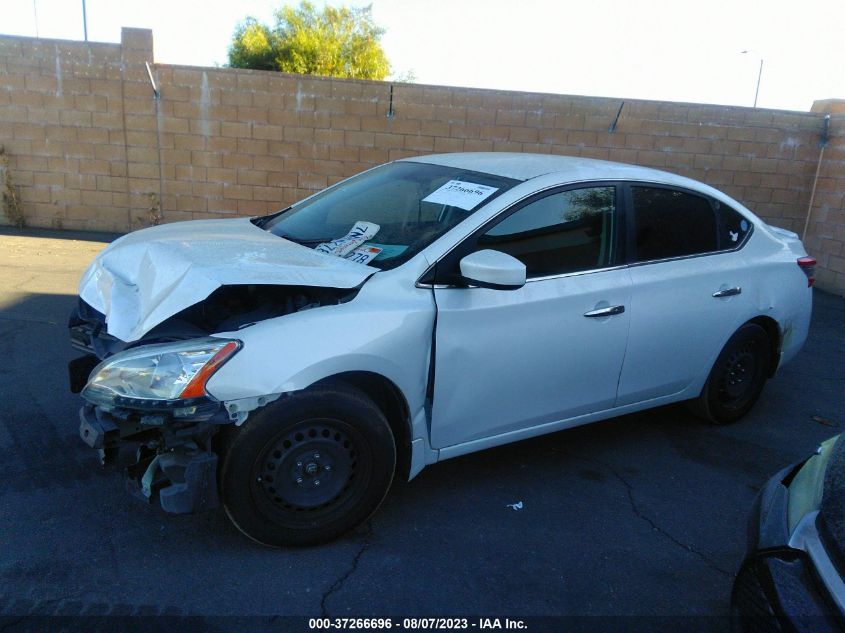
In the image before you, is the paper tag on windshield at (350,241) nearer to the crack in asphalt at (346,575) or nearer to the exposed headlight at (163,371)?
the exposed headlight at (163,371)

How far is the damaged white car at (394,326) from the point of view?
2.82m

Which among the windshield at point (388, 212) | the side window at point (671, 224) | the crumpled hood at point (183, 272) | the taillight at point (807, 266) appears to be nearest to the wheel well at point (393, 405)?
the crumpled hood at point (183, 272)

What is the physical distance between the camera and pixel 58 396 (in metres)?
4.54

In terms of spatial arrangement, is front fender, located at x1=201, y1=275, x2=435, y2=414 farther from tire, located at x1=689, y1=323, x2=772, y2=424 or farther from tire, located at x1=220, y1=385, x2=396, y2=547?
tire, located at x1=689, y1=323, x2=772, y2=424

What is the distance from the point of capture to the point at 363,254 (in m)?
3.50

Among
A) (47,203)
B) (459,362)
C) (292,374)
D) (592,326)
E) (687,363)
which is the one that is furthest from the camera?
(47,203)

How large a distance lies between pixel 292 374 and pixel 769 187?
10.0 m

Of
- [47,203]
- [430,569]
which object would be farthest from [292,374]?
[47,203]

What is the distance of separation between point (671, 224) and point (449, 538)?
7.42 ft

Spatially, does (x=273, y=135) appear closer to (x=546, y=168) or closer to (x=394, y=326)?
(x=546, y=168)

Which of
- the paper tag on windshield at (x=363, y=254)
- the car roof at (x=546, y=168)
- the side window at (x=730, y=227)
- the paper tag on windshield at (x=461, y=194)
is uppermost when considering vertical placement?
the car roof at (x=546, y=168)

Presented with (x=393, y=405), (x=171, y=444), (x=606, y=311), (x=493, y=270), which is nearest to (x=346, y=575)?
(x=393, y=405)

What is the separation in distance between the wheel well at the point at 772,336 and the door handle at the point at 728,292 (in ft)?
1.13

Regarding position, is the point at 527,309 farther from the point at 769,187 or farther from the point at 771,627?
the point at 769,187
